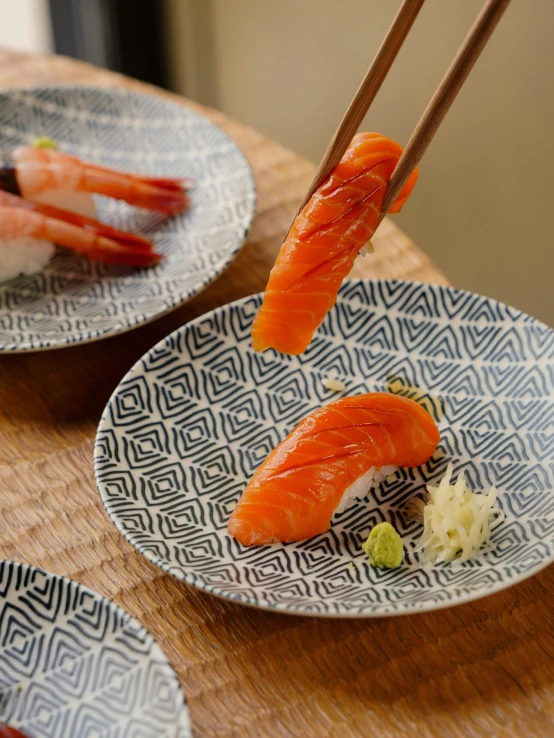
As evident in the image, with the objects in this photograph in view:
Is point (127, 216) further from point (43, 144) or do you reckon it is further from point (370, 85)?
point (370, 85)

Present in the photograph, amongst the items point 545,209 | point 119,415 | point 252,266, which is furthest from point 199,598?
point 545,209

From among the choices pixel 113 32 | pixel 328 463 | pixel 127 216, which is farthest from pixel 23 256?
pixel 113 32

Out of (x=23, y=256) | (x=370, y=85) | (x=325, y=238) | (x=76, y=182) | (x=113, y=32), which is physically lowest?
(x=113, y=32)

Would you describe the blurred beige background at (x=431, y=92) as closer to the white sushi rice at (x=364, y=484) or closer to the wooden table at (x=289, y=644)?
A: the white sushi rice at (x=364, y=484)

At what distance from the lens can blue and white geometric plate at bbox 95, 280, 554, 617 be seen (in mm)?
1196

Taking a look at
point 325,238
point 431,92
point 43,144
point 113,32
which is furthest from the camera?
point 113,32

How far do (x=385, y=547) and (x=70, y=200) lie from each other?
118cm

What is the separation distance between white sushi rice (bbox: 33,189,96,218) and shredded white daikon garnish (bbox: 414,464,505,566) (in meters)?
1.15

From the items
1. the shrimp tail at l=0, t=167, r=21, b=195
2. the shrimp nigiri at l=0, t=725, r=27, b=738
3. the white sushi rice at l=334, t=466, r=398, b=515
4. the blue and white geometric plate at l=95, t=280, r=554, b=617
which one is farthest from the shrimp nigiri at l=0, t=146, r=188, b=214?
the shrimp nigiri at l=0, t=725, r=27, b=738

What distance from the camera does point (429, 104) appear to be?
117 centimetres

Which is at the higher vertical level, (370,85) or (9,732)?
(370,85)

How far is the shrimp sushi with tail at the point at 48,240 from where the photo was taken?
1857 millimetres

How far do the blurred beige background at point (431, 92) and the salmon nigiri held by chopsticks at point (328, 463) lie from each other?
195 centimetres

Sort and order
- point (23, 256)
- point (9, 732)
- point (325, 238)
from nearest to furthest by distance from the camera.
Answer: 1. point (9, 732)
2. point (325, 238)
3. point (23, 256)
